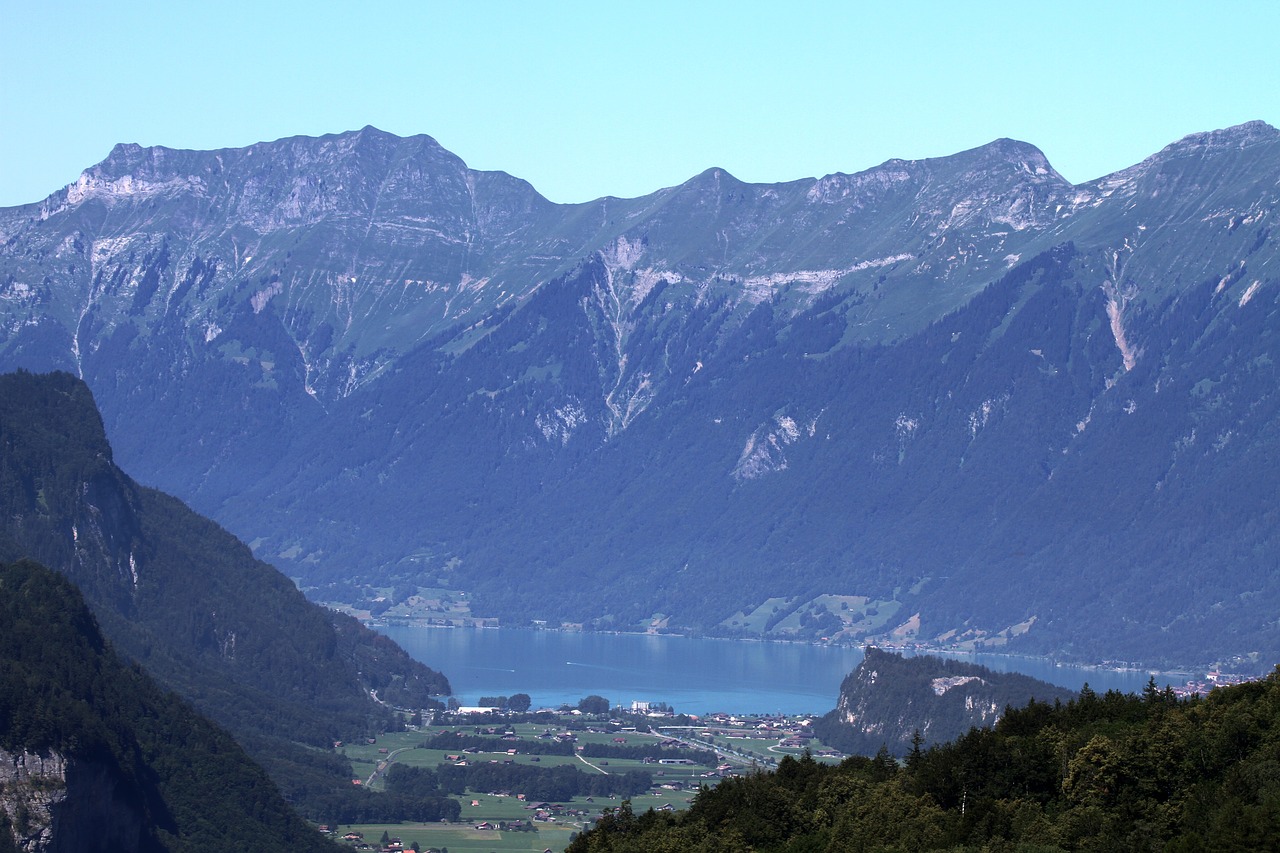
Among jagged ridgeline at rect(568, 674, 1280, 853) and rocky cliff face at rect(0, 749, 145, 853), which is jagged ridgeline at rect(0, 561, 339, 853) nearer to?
rocky cliff face at rect(0, 749, 145, 853)

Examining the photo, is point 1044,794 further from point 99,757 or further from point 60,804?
point 99,757

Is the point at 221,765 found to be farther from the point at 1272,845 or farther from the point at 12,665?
the point at 1272,845

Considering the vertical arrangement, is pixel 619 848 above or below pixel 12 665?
below

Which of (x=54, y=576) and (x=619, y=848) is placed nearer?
(x=619, y=848)

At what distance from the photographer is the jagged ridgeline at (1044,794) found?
8531 centimetres

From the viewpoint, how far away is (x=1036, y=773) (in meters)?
99.7

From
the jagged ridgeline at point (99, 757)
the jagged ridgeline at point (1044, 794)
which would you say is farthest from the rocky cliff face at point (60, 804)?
the jagged ridgeline at point (1044, 794)

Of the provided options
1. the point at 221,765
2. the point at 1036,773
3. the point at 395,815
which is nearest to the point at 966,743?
the point at 1036,773

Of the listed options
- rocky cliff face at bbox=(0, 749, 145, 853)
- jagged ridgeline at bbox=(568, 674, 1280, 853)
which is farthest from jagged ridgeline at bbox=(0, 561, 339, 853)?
jagged ridgeline at bbox=(568, 674, 1280, 853)

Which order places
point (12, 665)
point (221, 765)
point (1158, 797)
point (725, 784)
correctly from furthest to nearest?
point (221, 765), point (12, 665), point (725, 784), point (1158, 797)

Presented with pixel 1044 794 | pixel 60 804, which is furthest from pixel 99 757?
pixel 1044 794

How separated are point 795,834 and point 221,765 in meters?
66.7

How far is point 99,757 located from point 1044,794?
61450mm

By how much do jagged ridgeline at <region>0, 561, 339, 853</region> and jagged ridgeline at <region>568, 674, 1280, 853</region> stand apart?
34.3m
